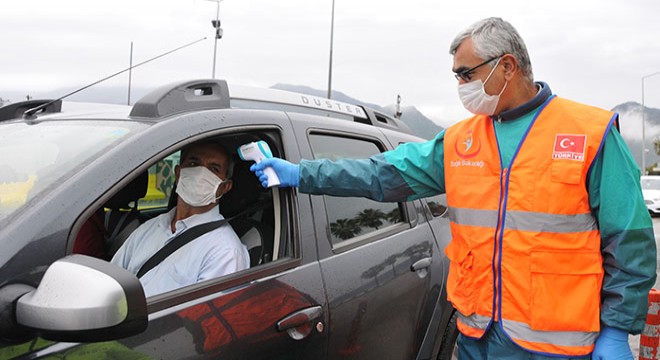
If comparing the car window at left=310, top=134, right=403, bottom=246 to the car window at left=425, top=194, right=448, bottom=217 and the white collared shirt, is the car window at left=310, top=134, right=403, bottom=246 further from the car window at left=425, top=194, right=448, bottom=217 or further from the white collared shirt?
the white collared shirt

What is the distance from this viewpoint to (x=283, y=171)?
2148mm

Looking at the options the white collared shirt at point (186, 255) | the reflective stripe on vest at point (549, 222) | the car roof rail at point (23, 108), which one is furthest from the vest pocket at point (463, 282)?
the car roof rail at point (23, 108)

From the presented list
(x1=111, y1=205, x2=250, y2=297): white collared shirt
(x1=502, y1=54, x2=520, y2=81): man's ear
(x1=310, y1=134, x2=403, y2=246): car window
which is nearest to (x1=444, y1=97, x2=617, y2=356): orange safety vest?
(x1=502, y1=54, x2=520, y2=81): man's ear

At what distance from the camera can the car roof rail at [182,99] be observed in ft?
6.17

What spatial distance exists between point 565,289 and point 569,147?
47 centimetres

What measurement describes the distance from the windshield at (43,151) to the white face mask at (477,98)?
1.17 meters

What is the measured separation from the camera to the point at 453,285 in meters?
2.18

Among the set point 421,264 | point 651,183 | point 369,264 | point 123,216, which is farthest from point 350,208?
point 651,183

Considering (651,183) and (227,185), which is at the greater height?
(651,183)

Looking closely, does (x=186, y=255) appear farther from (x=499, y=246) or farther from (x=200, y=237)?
(x=499, y=246)

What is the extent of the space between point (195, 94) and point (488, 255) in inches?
46.4

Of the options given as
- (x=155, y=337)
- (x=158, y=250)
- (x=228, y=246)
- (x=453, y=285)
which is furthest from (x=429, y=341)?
(x=155, y=337)

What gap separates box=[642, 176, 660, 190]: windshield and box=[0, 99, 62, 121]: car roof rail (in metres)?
18.6

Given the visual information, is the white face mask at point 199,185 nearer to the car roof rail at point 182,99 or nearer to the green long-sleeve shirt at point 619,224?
the car roof rail at point 182,99
